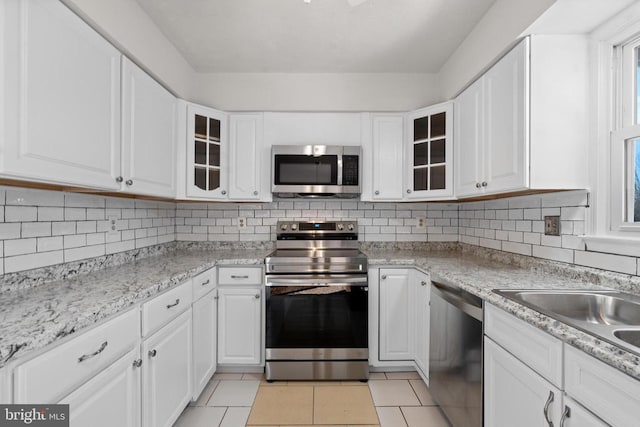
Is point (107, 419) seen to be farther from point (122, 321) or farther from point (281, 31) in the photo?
point (281, 31)

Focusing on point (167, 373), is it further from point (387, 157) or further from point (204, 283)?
point (387, 157)

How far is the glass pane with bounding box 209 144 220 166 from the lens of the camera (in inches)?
99.2

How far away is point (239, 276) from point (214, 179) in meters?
0.82

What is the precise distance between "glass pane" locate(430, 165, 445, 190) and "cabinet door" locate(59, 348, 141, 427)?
7.13 ft

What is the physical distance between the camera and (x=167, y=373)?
159 cm

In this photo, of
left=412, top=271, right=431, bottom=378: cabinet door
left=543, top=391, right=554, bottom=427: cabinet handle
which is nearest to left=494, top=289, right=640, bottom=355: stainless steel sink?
left=543, top=391, right=554, bottom=427: cabinet handle

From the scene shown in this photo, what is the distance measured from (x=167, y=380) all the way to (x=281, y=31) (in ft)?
7.17

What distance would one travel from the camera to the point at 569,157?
157 centimetres

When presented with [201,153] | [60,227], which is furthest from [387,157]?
[60,227]

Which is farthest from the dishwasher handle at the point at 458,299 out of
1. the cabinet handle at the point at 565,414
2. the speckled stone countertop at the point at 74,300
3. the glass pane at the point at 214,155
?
the glass pane at the point at 214,155
